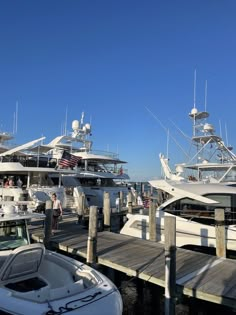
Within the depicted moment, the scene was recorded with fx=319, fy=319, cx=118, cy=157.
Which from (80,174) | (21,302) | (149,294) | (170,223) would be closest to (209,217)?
(149,294)

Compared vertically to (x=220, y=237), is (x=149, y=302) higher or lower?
lower

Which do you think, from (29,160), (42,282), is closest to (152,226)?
(42,282)

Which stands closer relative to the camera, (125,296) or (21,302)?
(21,302)

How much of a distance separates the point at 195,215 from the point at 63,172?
50.6ft

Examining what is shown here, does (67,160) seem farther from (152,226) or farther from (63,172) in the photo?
(152,226)

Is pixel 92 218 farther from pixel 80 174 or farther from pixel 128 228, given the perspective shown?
pixel 80 174

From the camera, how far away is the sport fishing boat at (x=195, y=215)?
34.3 ft

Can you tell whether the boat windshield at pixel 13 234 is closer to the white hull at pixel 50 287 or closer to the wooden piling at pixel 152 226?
the white hull at pixel 50 287

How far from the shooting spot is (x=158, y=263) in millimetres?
8281

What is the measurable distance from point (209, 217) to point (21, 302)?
7.14 m

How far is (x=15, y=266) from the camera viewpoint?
6.49 meters

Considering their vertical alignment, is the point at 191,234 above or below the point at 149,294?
above

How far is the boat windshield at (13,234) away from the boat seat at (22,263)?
1284 millimetres

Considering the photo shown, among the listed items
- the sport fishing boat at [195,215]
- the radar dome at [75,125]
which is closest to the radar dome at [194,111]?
the radar dome at [75,125]
